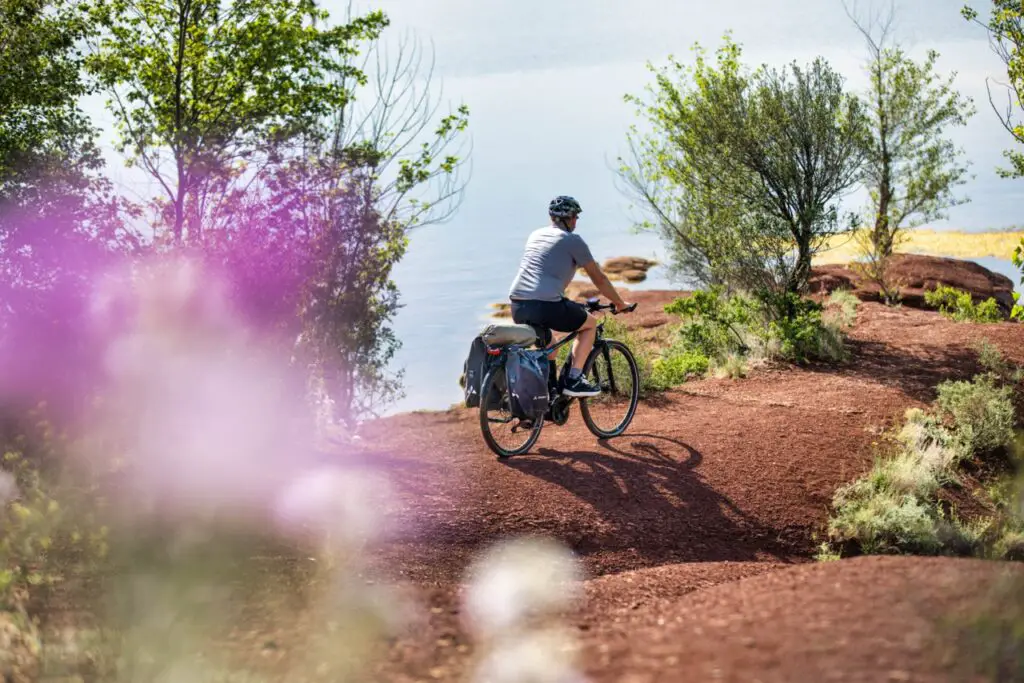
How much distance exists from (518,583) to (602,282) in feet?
11.0

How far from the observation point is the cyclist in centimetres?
759

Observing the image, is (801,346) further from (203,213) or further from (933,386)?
(203,213)

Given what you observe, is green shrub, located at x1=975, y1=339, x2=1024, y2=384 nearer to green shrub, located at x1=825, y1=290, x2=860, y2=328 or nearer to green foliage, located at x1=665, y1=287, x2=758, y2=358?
green shrub, located at x1=825, y1=290, x2=860, y2=328

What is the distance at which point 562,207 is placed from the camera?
779 centimetres

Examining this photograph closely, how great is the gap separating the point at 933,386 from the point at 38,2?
13.6 meters

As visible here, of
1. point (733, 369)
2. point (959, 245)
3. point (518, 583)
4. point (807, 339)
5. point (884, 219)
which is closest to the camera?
point (518, 583)

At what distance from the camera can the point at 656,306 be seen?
2347cm

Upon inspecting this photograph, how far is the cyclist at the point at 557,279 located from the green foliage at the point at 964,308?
9804 millimetres

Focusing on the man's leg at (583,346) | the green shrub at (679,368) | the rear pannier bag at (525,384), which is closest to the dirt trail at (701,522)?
the rear pannier bag at (525,384)

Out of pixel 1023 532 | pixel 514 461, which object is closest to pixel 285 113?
pixel 514 461

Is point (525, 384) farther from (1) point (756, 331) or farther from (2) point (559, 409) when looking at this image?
(1) point (756, 331)

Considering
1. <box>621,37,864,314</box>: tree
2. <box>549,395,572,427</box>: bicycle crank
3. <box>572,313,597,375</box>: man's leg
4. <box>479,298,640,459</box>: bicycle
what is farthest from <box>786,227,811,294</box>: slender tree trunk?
<box>549,395,572,427</box>: bicycle crank

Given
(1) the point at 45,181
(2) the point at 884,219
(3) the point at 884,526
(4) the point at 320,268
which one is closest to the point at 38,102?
(1) the point at 45,181

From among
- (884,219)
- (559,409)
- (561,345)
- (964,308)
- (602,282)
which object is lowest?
(559,409)
